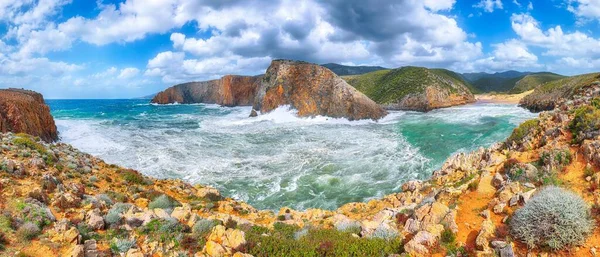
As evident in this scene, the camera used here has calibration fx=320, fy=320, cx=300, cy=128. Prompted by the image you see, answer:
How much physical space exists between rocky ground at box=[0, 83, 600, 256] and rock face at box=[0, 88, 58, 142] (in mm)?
11666

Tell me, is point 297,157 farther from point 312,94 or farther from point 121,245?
point 312,94

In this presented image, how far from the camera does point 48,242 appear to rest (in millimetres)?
6664

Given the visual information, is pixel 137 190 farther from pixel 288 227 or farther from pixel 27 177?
pixel 288 227

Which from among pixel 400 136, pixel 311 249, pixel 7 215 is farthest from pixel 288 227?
pixel 400 136

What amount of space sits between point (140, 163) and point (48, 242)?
16147 millimetres

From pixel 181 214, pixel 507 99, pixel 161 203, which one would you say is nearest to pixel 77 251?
pixel 181 214

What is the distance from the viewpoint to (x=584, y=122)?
10.6 m

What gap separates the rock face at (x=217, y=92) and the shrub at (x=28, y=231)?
84293 mm

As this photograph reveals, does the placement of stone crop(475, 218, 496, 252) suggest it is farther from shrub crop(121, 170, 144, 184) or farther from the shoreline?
the shoreline

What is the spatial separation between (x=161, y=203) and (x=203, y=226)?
3081 mm

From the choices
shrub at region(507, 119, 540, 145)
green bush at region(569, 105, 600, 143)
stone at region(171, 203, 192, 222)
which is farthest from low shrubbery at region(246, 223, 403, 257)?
shrub at region(507, 119, 540, 145)

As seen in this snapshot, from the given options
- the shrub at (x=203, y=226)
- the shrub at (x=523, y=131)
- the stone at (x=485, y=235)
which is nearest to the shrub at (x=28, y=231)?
the shrub at (x=203, y=226)

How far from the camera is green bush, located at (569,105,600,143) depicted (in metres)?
10.1

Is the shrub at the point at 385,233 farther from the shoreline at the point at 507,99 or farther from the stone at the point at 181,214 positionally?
the shoreline at the point at 507,99
